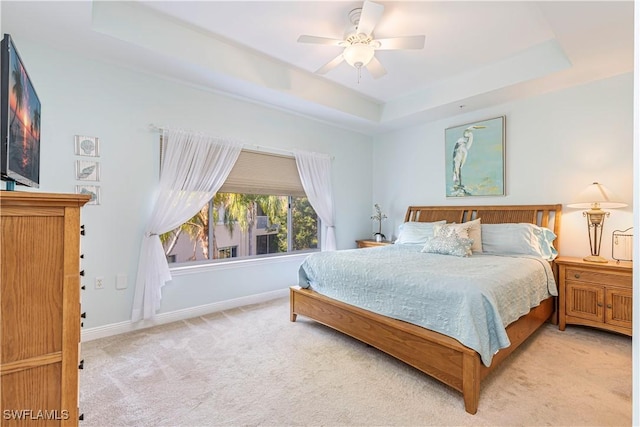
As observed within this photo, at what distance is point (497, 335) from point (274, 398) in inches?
57.4

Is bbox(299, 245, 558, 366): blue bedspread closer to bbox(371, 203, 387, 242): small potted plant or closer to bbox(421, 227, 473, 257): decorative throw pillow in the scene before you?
bbox(421, 227, 473, 257): decorative throw pillow

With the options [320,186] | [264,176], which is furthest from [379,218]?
[264,176]

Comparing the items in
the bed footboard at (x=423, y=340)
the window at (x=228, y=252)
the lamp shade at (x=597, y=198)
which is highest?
the lamp shade at (x=597, y=198)

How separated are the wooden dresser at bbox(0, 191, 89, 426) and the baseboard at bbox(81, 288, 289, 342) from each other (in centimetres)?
213

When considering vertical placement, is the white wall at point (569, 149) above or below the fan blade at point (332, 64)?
below

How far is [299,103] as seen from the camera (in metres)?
3.81

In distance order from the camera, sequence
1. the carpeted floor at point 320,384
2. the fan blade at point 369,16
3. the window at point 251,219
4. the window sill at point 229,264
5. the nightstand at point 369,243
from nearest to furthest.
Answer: the carpeted floor at point 320,384 → the fan blade at point 369,16 → the window sill at point 229,264 → the window at point 251,219 → the nightstand at point 369,243

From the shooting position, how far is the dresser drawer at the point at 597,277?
2645mm

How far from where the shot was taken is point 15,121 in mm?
1171

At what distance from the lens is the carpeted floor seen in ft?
5.63

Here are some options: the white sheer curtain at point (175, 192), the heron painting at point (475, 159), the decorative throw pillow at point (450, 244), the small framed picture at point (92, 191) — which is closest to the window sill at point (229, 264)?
the white sheer curtain at point (175, 192)

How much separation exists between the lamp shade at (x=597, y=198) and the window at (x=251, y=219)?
3208 mm

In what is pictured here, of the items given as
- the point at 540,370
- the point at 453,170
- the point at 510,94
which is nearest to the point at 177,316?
the point at 540,370

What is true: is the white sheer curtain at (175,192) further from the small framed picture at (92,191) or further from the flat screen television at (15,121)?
the flat screen television at (15,121)
